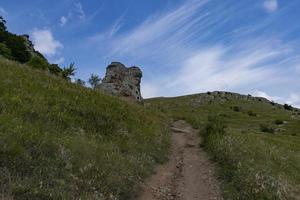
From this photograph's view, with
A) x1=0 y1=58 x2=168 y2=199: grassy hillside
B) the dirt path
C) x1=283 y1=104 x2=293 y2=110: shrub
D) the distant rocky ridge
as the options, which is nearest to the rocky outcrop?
the dirt path

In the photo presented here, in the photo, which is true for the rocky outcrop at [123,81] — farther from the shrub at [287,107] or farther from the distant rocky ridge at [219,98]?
the shrub at [287,107]

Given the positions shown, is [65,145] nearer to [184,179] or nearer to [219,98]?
[184,179]

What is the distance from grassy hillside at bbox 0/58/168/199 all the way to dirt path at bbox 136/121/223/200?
25.1 inches

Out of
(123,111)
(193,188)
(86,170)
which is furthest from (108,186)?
(123,111)

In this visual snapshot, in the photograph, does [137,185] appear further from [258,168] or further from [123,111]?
[123,111]

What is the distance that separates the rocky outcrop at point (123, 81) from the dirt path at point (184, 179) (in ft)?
107

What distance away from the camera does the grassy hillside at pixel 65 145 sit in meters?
12.5

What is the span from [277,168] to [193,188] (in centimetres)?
680

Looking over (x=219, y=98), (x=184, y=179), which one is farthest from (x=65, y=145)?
(x=219, y=98)

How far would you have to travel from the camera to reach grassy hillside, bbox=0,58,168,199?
1253 cm

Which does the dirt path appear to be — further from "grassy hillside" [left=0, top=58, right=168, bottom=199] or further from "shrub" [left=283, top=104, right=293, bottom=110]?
"shrub" [left=283, top=104, right=293, bottom=110]

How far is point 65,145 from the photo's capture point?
50.5 feet

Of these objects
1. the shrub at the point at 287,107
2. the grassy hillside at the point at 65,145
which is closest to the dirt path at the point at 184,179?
the grassy hillside at the point at 65,145

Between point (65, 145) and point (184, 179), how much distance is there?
5.94 metres
